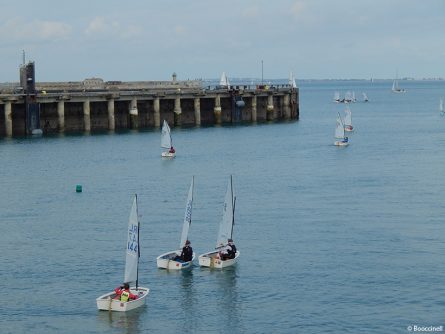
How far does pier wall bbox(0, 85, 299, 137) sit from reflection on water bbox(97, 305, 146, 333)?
235 feet

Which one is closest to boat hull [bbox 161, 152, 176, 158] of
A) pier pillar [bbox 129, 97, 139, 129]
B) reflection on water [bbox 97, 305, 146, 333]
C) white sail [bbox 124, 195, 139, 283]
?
pier pillar [bbox 129, 97, 139, 129]

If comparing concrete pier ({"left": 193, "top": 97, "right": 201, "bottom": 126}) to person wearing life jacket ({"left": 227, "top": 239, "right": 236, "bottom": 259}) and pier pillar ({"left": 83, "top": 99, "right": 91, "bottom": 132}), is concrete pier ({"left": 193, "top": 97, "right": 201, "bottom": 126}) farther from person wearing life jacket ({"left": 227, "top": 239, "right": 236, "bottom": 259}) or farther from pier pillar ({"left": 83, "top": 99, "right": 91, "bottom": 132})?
person wearing life jacket ({"left": 227, "top": 239, "right": 236, "bottom": 259})

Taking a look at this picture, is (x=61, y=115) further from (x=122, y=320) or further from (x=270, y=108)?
(x=122, y=320)

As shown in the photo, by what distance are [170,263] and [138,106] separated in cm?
7944

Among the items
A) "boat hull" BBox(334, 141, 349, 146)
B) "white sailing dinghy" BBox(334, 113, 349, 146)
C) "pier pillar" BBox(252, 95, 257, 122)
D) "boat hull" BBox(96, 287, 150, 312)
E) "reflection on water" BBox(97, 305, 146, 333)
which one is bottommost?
"reflection on water" BBox(97, 305, 146, 333)

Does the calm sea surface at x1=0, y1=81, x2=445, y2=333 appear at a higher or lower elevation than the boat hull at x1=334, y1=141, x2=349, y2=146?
lower

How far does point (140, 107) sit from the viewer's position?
12531 centimetres

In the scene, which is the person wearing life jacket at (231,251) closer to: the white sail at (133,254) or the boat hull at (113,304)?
the white sail at (133,254)

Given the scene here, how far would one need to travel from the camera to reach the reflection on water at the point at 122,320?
38.7 meters

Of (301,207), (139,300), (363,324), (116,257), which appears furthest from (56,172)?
(363,324)

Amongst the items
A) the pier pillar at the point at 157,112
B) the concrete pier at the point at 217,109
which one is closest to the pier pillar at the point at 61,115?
the pier pillar at the point at 157,112

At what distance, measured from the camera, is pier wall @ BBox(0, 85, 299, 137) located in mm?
112812

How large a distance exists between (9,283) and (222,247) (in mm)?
11147

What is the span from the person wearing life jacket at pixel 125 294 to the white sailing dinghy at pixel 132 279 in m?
0.17
